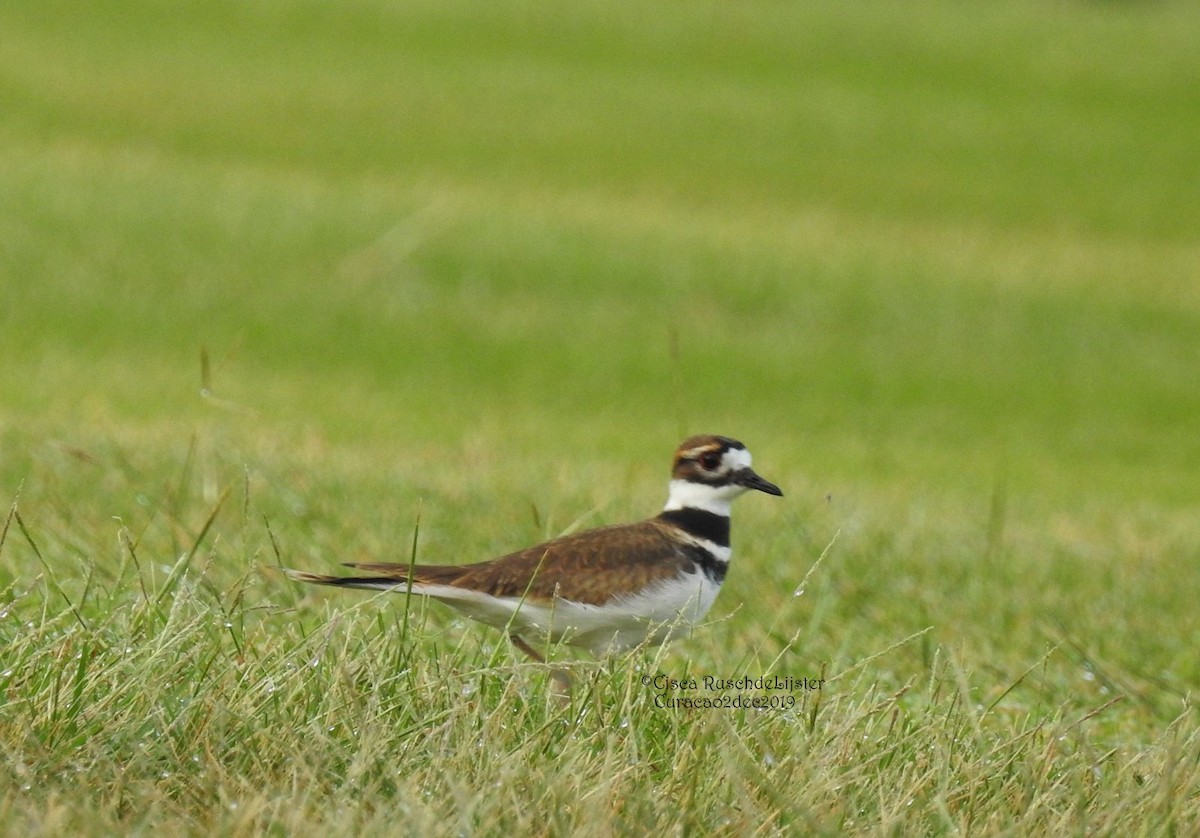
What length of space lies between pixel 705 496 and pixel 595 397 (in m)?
9.62

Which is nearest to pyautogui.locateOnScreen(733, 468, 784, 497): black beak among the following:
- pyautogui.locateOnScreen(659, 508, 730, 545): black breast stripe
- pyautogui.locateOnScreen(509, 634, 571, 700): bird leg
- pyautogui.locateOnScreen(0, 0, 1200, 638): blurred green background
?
pyautogui.locateOnScreen(659, 508, 730, 545): black breast stripe

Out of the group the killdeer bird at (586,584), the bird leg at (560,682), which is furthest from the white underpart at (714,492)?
the bird leg at (560,682)

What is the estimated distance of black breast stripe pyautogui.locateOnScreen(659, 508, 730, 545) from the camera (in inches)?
206

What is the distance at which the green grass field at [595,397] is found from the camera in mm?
3740

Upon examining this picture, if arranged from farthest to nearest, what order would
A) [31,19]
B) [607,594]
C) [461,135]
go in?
[31,19] → [461,135] → [607,594]

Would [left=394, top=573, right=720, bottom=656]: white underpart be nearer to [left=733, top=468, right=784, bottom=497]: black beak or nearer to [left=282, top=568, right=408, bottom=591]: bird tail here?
[left=282, top=568, right=408, bottom=591]: bird tail

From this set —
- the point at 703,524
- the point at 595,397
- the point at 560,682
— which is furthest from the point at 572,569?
the point at 595,397

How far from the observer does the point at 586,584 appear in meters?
4.75

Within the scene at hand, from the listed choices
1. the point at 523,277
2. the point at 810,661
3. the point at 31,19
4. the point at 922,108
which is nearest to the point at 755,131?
the point at 922,108

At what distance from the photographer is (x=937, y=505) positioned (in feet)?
36.5

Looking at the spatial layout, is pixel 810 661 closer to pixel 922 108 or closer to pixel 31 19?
pixel 922 108

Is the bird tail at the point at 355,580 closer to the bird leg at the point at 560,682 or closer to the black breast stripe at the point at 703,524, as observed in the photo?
the bird leg at the point at 560,682

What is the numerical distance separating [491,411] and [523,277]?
11.4 ft

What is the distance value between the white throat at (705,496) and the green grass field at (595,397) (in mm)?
389
